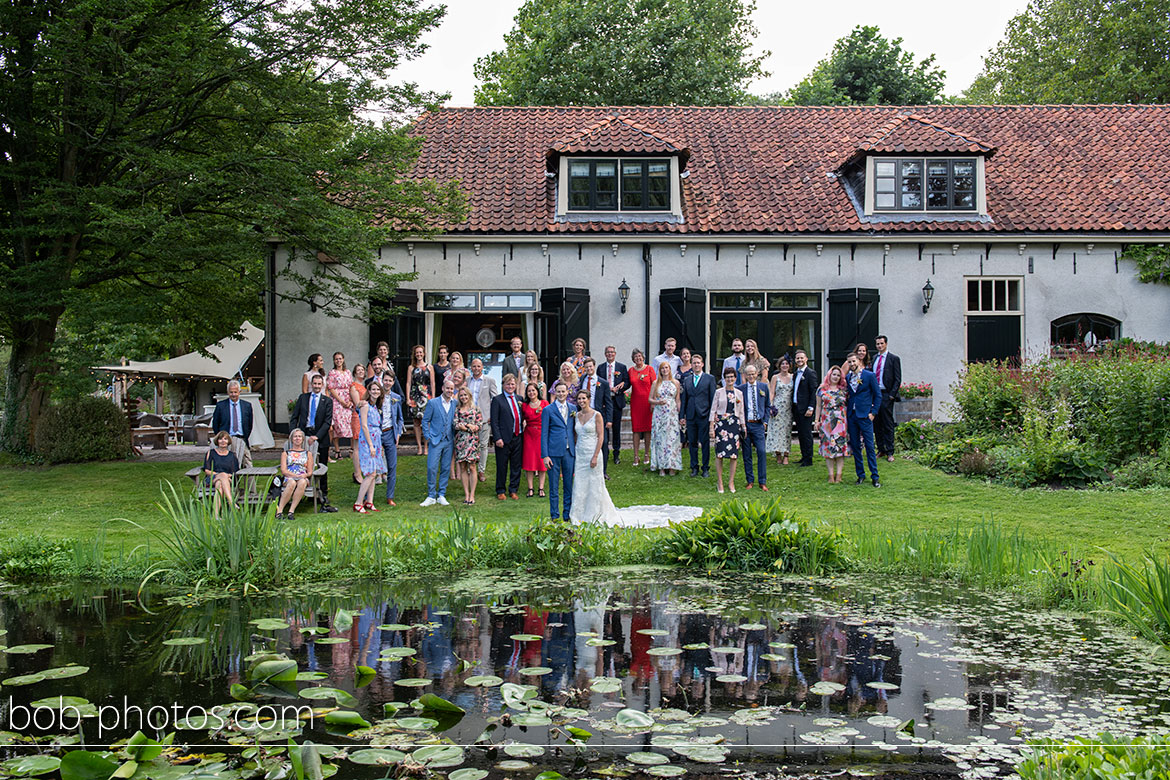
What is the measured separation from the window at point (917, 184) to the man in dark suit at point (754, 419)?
7.73 m

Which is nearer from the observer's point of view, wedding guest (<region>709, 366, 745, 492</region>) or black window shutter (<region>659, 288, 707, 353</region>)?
wedding guest (<region>709, 366, 745, 492</region>)

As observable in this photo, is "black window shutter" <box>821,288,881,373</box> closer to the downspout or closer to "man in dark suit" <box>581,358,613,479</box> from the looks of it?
the downspout

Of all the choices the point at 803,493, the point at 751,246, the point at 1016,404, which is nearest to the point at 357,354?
the point at 751,246

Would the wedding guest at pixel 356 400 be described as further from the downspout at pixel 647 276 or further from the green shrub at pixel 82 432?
the downspout at pixel 647 276

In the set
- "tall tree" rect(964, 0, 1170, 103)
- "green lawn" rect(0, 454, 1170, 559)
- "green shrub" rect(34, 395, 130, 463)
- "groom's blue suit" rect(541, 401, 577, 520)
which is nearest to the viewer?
"green lawn" rect(0, 454, 1170, 559)

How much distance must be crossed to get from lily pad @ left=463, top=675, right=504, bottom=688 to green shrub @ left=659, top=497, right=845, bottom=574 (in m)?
3.23

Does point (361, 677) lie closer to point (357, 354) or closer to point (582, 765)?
point (582, 765)

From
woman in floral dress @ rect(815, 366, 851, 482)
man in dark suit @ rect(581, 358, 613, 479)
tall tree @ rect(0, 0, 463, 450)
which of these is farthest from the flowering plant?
tall tree @ rect(0, 0, 463, 450)

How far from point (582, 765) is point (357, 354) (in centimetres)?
1556

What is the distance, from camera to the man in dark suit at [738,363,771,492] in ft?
40.6

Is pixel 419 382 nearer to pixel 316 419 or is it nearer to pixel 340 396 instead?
pixel 340 396

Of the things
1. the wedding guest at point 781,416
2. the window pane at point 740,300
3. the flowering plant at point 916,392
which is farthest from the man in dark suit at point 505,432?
the flowering plant at point 916,392

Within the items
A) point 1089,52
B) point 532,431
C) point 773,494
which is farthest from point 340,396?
point 1089,52

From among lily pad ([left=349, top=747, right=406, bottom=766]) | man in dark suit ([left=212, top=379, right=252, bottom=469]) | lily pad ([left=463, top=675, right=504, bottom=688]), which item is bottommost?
lily pad ([left=349, top=747, right=406, bottom=766])
